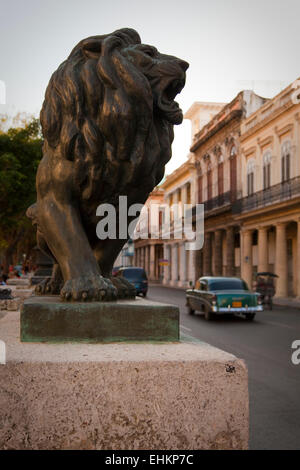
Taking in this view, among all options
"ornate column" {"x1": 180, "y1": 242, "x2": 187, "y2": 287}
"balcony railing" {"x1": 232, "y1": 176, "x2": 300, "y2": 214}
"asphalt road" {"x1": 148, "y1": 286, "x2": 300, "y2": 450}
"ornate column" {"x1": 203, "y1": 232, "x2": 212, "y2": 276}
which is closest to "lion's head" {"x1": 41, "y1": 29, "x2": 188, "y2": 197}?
"asphalt road" {"x1": 148, "y1": 286, "x2": 300, "y2": 450}

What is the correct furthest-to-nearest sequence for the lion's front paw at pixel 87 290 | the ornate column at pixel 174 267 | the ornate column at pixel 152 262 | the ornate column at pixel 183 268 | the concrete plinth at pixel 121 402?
the ornate column at pixel 152 262 → the ornate column at pixel 174 267 → the ornate column at pixel 183 268 → the lion's front paw at pixel 87 290 → the concrete plinth at pixel 121 402

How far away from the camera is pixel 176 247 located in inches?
1820

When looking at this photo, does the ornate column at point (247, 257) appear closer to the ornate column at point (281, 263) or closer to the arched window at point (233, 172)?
the arched window at point (233, 172)

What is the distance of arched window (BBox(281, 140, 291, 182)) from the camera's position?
23750 mm

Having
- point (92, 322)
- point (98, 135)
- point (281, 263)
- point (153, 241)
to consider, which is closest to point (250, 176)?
point (281, 263)

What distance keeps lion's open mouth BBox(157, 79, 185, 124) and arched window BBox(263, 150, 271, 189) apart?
2467 cm

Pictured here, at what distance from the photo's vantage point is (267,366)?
23.7 feet

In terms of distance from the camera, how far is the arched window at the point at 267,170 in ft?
86.1

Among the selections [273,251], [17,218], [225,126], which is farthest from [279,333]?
[225,126]

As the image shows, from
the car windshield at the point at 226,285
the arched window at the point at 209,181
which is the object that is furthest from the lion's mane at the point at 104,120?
the arched window at the point at 209,181

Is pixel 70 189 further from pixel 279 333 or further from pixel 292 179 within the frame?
pixel 292 179

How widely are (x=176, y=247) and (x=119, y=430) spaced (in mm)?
44603

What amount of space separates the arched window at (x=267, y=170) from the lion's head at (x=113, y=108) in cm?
2474

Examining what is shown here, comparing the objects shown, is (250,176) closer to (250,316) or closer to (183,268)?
(183,268)
